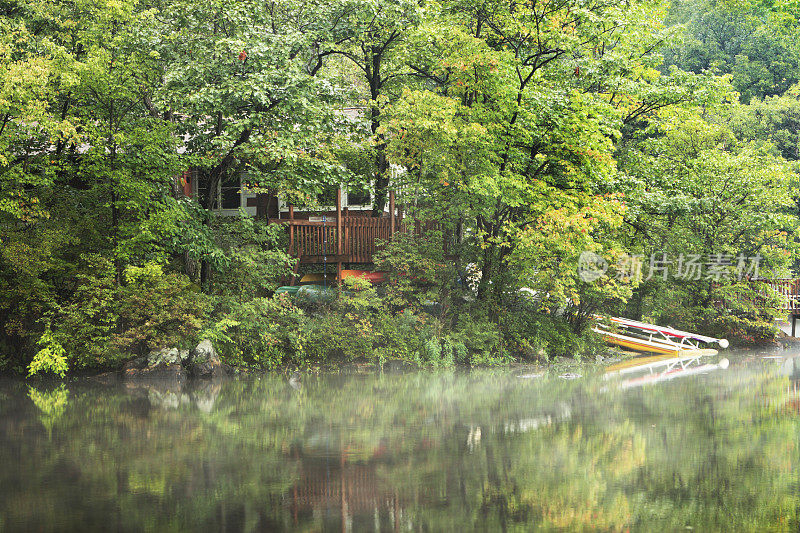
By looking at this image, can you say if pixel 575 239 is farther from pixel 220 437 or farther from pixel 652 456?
pixel 220 437

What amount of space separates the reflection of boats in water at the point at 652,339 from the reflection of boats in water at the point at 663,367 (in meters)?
0.38

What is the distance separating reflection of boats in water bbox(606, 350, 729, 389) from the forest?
1695 millimetres

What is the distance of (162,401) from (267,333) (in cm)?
461

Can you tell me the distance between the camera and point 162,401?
1575cm

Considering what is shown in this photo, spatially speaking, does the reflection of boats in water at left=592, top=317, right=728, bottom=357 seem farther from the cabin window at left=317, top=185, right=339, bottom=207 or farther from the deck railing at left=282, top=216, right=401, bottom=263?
the cabin window at left=317, top=185, right=339, bottom=207

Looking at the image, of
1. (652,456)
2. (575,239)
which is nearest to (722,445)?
(652,456)

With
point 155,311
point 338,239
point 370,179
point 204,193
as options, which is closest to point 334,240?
point 338,239

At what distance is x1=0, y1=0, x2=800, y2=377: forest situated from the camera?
61.0ft

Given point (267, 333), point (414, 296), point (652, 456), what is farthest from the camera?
point (414, 296)

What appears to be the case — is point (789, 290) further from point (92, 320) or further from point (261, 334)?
point (92, 320)

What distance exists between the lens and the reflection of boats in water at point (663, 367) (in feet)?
64.5

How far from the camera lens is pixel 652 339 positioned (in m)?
25.8

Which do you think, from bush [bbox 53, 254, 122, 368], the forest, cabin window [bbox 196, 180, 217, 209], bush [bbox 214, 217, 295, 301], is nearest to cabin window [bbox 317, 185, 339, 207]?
the forest

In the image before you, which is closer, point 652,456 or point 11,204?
point 652,456
